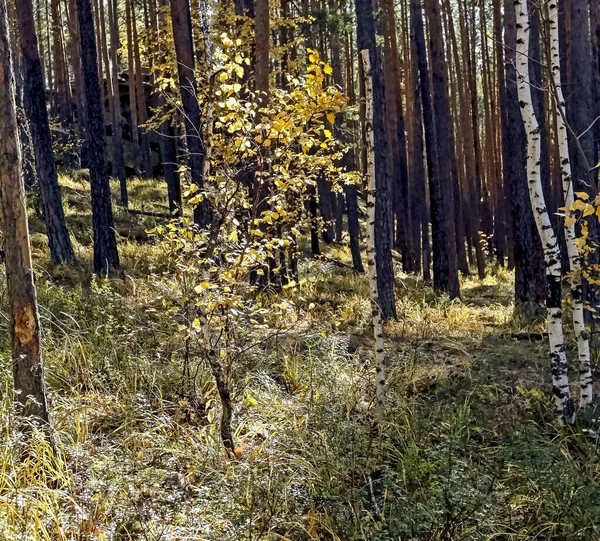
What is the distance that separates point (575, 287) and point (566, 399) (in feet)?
3.04

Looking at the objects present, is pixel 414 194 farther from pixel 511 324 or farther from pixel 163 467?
pixel 163 467

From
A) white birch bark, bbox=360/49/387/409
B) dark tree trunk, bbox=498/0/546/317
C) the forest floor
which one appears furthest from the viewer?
dark tree trunk, bbox=498/0/546/317

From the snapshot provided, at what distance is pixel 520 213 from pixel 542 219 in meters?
5.75

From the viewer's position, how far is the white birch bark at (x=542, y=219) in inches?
171

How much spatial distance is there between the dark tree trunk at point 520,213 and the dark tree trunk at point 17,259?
796 cm

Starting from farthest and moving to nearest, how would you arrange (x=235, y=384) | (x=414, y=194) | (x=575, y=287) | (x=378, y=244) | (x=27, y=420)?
(x=414, y=194)
(x=378, y=244)
(x=235, y=384)
(x=575, y=287)
(x=27, y=420)

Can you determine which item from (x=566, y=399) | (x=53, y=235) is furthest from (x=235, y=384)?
(x=53, y=235)

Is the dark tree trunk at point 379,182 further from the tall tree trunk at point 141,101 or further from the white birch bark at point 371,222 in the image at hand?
the tall tree trunk at point 141,101

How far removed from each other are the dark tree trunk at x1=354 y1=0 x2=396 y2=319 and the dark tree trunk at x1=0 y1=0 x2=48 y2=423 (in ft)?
18.8

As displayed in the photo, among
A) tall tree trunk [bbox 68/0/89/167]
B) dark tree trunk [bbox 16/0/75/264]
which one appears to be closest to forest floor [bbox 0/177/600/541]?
dark tree trunk [bbox 16/0/75/264]

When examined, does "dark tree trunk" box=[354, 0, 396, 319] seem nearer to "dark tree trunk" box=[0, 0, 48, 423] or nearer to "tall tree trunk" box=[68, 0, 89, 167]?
"dark tree trunk" box=[0, 0, 48, 423]

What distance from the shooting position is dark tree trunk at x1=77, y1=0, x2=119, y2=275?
34.8 ft

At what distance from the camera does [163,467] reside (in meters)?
4.10

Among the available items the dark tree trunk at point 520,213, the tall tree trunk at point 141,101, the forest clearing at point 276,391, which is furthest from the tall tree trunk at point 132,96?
the forest clearing at point 276,391
